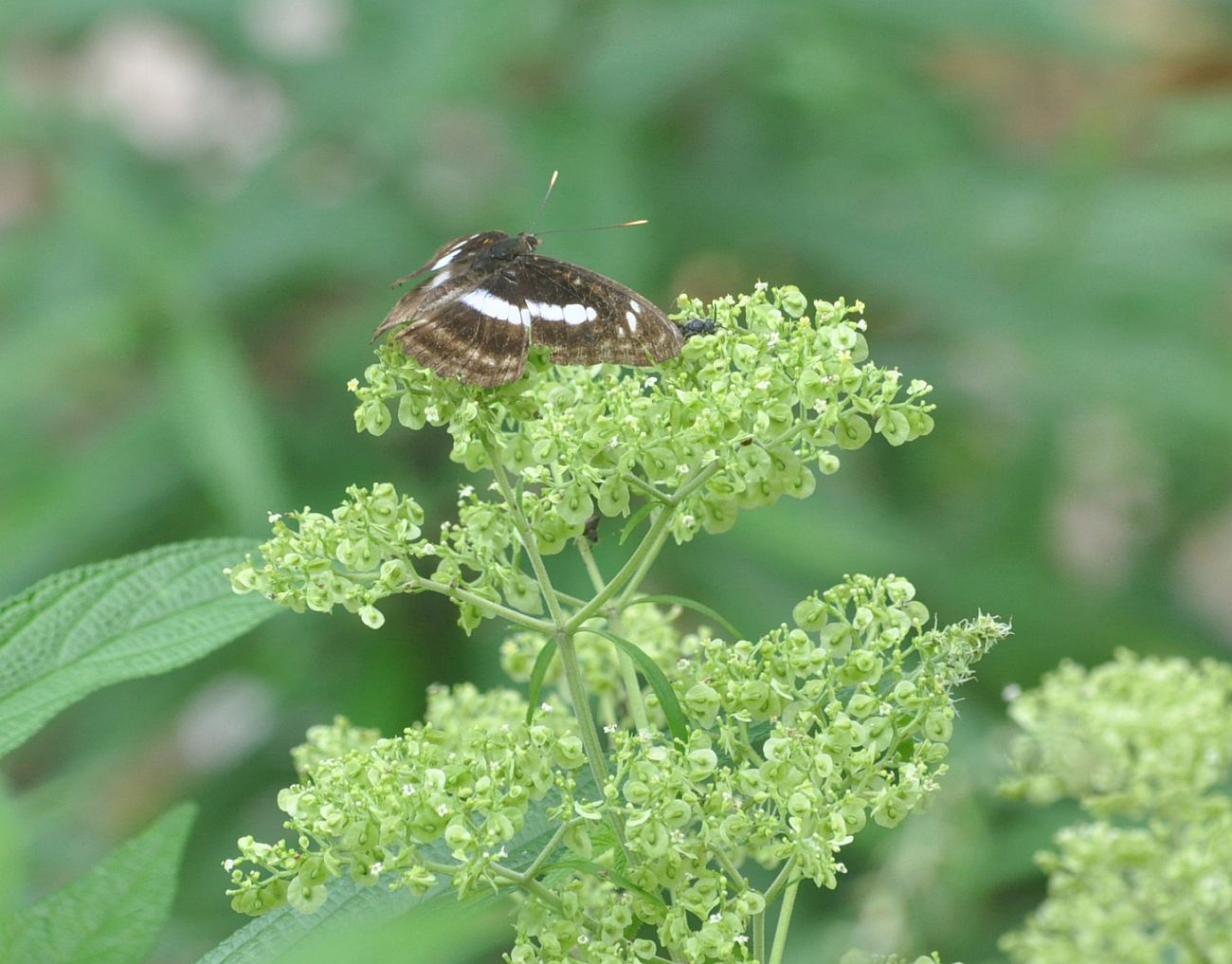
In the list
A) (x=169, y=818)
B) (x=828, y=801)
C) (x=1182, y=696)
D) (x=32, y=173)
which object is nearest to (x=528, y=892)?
(x=828, y=801)

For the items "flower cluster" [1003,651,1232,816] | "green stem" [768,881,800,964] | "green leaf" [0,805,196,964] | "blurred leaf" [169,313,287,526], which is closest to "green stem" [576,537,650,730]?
"green stem" [768,881,800,964]

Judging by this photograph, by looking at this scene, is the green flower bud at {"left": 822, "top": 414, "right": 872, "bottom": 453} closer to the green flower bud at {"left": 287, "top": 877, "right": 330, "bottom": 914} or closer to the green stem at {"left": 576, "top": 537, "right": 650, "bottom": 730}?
the green stem at {"left": 576, "top": 537, "right": 650, "bottom": 730}

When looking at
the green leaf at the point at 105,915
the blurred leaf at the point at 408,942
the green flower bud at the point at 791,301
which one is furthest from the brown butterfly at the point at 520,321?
the blurred leaf at the point at 408,942

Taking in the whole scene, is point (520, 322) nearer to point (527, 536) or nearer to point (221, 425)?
point (527, 536)

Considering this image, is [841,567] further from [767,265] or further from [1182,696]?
[1182,696]

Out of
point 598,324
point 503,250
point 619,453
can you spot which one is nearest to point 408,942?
point 619,453
